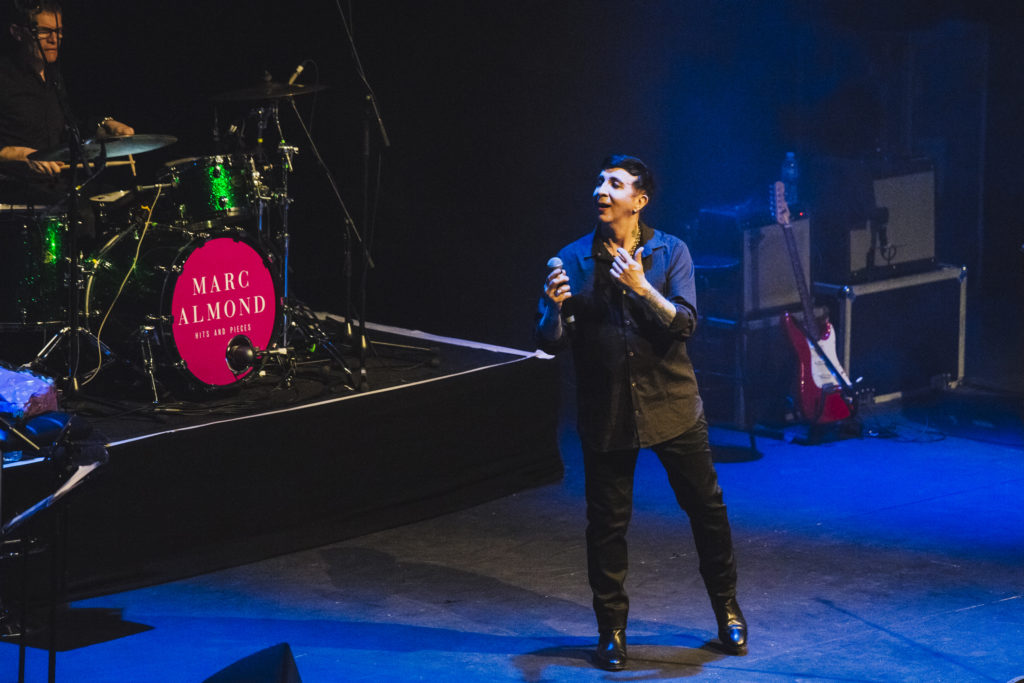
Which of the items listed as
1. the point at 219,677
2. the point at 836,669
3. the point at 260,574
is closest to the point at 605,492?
the point at 836,669

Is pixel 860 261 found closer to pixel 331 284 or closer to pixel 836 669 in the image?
pixel 331 284

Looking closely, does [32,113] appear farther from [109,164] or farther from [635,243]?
[635,243]

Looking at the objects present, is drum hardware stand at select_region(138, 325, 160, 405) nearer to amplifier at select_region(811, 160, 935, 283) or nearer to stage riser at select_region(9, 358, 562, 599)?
stage riser at select_region(9, 358, 562, 599)

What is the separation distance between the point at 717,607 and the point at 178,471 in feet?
7.99

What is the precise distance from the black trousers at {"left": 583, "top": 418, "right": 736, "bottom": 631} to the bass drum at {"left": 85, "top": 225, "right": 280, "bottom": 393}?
7.98 ft

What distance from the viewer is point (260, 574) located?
19.8 feet

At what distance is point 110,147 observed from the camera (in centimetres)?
621

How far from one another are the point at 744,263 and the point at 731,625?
3.69 meters

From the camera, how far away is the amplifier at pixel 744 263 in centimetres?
827

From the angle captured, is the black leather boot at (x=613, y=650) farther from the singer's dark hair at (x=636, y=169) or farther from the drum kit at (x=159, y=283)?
the drum kit at (x=159, y=283)

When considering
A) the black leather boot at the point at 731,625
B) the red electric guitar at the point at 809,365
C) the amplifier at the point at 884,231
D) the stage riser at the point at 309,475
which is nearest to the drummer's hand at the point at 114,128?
the stage riser at the point at 309,475

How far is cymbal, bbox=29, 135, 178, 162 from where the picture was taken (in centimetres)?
609

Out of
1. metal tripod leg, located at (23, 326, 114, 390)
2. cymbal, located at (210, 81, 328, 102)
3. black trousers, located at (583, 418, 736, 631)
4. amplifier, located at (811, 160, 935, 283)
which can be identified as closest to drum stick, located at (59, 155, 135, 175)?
cymbal, located at (210, 81, 328, 102)

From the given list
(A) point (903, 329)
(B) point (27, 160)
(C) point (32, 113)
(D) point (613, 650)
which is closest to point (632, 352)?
(D) point (613, 650)
